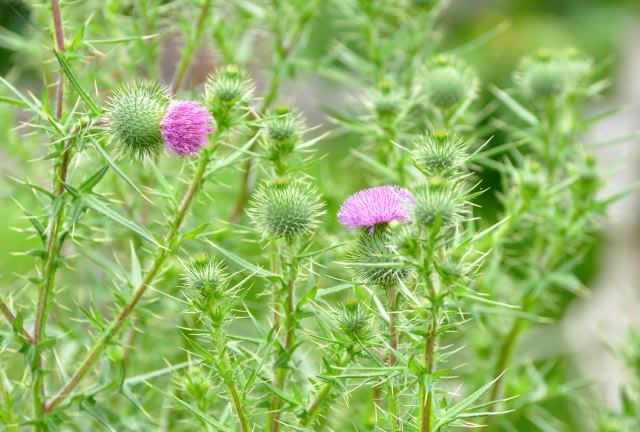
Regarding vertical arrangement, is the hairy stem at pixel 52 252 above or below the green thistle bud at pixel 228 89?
below

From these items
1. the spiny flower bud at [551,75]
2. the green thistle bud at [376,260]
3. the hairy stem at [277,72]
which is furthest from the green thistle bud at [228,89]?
the spiny flower bud at [551,75]

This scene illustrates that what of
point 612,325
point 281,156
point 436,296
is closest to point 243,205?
point 281,156

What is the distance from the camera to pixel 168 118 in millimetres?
1018

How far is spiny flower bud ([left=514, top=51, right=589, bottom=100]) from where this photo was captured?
1709 mm

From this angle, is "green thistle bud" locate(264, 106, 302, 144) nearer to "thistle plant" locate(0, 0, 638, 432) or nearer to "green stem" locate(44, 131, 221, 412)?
"thistle plant" locate(0, 0, 638, 432)

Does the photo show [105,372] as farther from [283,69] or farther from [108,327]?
[283,69]

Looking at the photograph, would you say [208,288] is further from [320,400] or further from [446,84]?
[446,84]

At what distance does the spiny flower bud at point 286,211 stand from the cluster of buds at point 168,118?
0.36 ft

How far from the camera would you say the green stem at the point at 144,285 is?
1.07m

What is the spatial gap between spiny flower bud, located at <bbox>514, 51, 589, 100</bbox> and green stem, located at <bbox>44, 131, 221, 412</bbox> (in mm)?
904

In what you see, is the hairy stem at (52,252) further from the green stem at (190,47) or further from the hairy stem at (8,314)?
the green stem at (190,47)

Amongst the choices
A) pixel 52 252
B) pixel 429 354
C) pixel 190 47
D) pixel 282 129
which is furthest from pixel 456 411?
pixel 190 47

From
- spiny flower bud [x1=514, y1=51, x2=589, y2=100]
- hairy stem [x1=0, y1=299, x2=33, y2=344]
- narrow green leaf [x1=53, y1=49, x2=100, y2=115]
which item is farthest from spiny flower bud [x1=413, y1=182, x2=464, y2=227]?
spiny flower bud [x1=514, y1=51, x2=589, y2=100]

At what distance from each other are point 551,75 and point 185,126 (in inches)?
38.3
